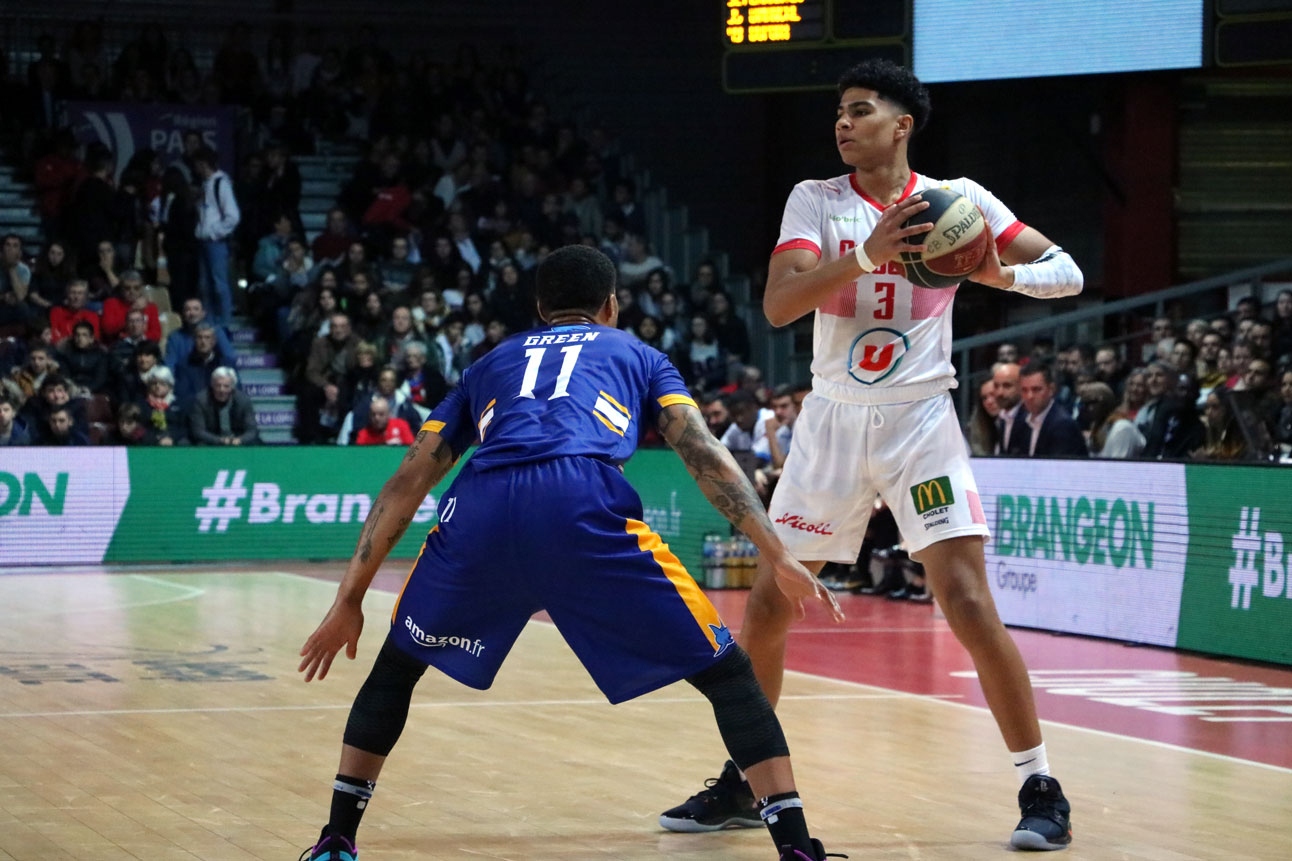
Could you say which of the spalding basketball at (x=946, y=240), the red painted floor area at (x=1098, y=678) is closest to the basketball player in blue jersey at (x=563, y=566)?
the spalding basketball at (x=946, y=240)

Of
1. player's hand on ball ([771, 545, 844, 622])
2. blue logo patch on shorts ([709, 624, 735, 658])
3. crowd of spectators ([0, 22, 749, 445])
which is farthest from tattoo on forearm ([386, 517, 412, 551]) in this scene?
crowd of spectators ([0, 22, 749, 445])

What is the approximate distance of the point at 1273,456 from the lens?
12602 millimetres

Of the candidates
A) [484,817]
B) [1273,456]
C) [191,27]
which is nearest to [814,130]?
[191,27]

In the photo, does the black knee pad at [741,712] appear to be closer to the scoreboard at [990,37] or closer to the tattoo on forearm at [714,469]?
the tattoo on forearm at [714,469]

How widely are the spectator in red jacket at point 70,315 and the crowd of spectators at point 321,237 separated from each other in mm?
20

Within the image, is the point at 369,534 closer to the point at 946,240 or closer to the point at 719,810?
the point at 719,810

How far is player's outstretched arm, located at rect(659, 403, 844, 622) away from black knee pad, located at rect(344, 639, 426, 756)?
0.86 meters

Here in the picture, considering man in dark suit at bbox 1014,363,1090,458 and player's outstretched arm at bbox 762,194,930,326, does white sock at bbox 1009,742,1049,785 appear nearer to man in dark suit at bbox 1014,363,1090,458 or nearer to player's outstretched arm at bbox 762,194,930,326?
player's outstretched arm at bbox 762,194,930,326

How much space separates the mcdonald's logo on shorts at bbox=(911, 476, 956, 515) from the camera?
5668 millimetres

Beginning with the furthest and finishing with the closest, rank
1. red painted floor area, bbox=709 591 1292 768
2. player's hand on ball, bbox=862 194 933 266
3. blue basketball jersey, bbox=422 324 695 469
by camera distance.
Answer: red painted floor area, bbox=709 591 1292 768
player's hand on ball, bbox=862 194 933 266
blue basketball jersey, bbox=422 324 695 469

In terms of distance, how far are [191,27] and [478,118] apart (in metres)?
3.85

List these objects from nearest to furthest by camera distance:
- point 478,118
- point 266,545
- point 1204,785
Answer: point 1204,785 → point 266,545 → point 478,118

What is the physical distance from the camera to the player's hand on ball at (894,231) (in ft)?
17.1

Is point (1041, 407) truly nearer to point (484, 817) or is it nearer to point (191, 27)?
point (484, 817)
